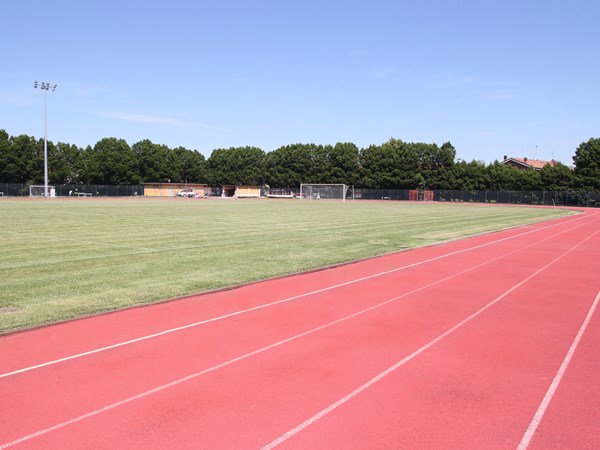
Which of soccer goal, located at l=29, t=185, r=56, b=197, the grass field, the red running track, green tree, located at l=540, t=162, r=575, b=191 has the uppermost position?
green tree, located at l=540, t=162, r=575, b=191

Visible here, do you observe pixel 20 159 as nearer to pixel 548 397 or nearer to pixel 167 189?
pixel 167 189

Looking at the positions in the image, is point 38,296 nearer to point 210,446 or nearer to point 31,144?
point 210,446

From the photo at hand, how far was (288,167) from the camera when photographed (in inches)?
4328

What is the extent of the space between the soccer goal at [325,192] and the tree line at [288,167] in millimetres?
4372

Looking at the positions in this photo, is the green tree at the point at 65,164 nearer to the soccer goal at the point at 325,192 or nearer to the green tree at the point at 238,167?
the green tree at the point at 238,167

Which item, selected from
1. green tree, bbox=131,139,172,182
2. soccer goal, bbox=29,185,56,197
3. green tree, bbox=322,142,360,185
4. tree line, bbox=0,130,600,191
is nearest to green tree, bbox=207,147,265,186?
tree line, bbox=0,130,600,191

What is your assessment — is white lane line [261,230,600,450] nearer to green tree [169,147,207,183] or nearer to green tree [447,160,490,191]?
green tree [447,160,490,191]

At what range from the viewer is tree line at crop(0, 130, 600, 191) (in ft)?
260

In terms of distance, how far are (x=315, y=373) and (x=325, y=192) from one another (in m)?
92.0

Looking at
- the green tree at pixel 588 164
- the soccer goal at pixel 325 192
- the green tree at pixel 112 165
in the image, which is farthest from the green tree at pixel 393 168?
the green tree at pixel 112 165

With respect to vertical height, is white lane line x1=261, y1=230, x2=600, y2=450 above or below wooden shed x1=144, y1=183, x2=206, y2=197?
below

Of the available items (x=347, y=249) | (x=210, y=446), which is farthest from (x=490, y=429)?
(x=347, y=249)

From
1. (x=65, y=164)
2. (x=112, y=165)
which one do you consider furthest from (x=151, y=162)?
(x=65, y=164)

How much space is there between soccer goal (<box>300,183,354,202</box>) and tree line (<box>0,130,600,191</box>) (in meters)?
4.37
